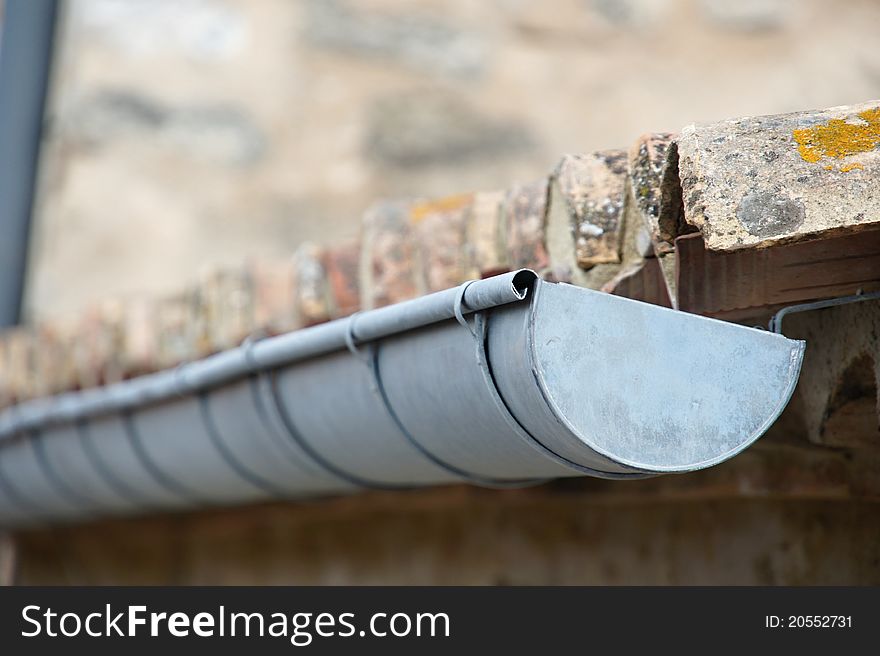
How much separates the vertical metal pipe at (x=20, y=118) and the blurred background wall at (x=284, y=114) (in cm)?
14

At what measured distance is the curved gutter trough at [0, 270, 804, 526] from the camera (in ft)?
2.91

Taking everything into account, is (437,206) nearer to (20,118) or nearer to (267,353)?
(267,353)

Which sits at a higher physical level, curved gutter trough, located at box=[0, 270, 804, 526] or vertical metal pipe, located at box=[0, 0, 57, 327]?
vertical metal pipe, located at box=[0, 0, 57, 327]

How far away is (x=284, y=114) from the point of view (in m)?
4.39

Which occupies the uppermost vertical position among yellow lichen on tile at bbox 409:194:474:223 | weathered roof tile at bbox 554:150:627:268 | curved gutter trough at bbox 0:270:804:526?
yellow lichen on tile at bbox 409:194:474:223

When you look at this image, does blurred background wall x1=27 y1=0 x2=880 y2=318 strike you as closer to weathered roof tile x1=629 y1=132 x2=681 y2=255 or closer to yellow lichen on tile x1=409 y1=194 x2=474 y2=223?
yellow lichen on tile x1=409 y1=194 x2=474 y2=223

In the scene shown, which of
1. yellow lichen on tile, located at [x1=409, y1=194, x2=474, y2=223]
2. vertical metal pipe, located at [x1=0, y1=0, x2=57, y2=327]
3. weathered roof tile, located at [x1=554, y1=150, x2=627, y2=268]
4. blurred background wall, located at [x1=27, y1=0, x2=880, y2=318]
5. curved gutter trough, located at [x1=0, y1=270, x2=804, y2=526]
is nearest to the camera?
curved gutter trough, located at [x1=0, y1=270, x2=804, y2=526]

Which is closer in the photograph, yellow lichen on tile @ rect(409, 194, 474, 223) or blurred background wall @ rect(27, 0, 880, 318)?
yellow lichen on tile @ rect(409, 194, 474, 223)

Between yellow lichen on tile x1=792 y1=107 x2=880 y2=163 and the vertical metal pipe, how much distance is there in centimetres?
319

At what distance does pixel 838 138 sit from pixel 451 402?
0.40 m

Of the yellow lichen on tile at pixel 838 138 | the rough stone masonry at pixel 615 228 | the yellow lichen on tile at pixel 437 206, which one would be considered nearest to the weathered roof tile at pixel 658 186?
the rough stone masonry at pixel 615 228

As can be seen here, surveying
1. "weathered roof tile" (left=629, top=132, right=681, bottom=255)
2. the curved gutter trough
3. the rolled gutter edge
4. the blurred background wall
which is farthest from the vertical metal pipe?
"weathered roof tile" (left=629, top=132, right=681, bottom=255)

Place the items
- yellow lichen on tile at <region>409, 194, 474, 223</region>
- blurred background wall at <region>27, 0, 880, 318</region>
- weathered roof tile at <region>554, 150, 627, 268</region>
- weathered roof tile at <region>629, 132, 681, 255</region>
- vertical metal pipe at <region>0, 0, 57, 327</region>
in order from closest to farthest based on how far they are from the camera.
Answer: weathered roof tile at <region>629, 132, 681, 255</region> → weathered roof tile at <region>554, 150, 627, 268</region> → yellow lichen on tile at <region>409, 194, 474, 223</region> → vertical metal pipe at <region>0, 0, 57, 327</region> → blurred background wall at <region>27, 0, 880, 318</region>

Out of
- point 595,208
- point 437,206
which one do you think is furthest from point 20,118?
point 595,208
